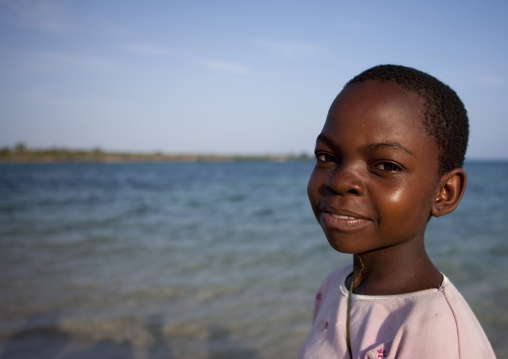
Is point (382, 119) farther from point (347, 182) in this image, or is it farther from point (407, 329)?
point (407, 329)

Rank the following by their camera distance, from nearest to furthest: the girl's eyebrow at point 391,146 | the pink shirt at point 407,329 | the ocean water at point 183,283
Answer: the pink shirt at point 407,329 < the girl's eyebrow at point 391,146 < the ocean water at point 183,283

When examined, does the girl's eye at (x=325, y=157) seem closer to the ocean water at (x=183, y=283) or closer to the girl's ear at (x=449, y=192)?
the girl's ear at (x=449, y=192)

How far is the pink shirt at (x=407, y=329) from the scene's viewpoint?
0.98m

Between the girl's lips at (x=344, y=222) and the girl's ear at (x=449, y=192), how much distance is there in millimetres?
248

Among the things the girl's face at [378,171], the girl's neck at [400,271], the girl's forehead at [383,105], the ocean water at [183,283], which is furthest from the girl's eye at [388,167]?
the ocean water at [183,283]

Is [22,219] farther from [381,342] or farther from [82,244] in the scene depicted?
[381,342]

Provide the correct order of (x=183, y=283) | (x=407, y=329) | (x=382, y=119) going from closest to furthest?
(x=407, y=329), (x=382, y=119), (x=183, y=283)

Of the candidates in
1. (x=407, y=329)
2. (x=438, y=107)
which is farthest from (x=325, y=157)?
(x=407, y=329)

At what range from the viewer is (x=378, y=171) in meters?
1.14

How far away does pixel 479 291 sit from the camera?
4.32m

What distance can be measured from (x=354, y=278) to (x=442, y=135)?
1.80ft

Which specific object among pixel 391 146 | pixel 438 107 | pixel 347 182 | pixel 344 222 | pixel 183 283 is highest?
pixel 438 107

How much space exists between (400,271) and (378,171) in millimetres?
336

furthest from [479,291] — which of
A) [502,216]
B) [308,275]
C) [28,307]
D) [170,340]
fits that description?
[502,216]
